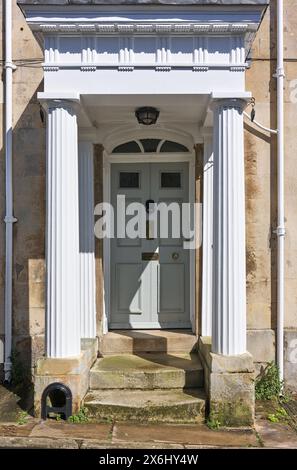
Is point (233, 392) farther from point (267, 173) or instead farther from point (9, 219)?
point (9, 219)

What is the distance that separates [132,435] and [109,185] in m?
3.30

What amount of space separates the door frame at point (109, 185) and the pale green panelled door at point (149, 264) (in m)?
0.08

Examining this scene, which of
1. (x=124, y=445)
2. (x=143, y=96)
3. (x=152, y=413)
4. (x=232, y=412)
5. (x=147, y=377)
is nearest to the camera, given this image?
(x=124, y=445)

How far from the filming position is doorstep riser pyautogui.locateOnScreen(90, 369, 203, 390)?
5.33 metres

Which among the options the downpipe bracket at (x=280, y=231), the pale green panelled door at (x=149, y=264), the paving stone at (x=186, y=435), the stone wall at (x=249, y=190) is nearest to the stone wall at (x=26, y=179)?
the stone wall at (x=249, y=190)

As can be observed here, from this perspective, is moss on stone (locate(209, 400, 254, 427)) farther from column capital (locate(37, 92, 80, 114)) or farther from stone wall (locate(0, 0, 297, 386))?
column capital (locate(37, 92, 80, 114))

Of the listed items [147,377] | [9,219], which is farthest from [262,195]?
[9,219]

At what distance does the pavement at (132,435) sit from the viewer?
14.3 ft

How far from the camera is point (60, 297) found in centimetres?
492

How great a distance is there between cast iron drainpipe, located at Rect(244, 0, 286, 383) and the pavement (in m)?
1.25

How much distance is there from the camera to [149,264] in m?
6.65

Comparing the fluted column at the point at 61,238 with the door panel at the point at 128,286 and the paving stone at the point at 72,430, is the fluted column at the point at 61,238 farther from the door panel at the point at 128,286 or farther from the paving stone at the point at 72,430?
the door panel at the point at 128,286

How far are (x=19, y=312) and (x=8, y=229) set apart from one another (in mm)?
1092

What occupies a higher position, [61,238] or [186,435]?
[61,238]
